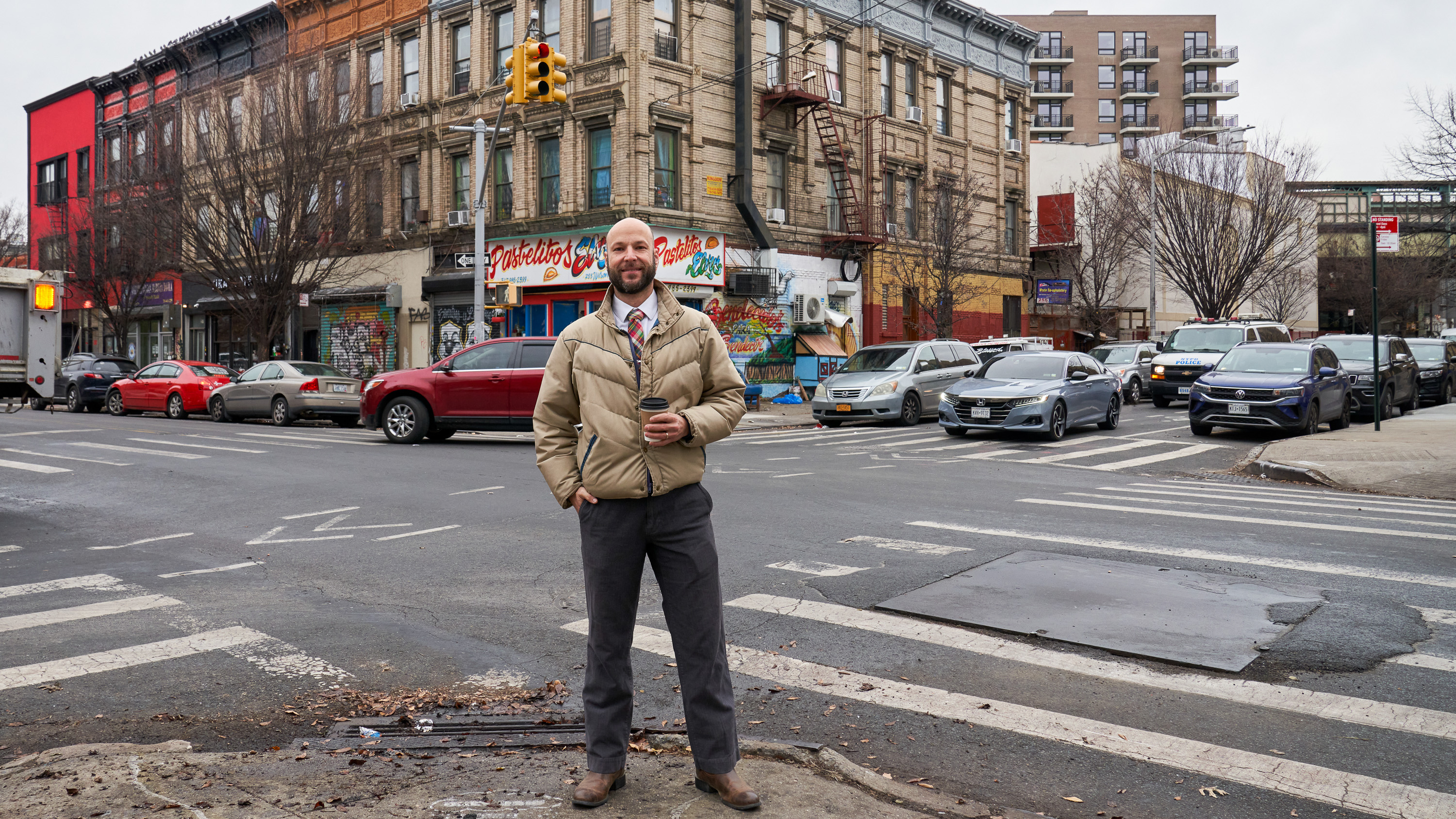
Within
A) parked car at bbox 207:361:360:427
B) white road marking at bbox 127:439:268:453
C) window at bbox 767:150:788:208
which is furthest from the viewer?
window at bbox 767:150:788:208

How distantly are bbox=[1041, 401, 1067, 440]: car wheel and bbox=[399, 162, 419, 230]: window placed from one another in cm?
2213

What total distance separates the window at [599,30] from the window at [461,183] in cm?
551

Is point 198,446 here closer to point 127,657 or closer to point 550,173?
point 127,657

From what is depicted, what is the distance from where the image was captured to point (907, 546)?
8.36 metres

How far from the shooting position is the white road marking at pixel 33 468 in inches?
558

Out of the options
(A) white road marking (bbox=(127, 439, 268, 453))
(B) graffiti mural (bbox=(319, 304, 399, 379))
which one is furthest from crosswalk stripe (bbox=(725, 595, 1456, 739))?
(B) graffiti mural (bbox=(319, 304, 399, 379))

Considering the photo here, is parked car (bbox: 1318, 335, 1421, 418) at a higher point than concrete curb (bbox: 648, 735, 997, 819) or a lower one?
higher

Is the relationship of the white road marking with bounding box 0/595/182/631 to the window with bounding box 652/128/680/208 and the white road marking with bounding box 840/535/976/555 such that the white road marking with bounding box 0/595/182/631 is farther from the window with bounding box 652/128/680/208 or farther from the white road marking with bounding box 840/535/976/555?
A: the window with bounding box 652/128/680/208

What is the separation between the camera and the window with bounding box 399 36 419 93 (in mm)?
32844

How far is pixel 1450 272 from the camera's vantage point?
20.4 metres

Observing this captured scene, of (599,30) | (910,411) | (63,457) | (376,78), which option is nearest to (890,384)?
(910,411)

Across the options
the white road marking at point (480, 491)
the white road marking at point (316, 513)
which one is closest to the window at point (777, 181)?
the white road marking at point (480, 491)

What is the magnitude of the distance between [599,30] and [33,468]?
61.1 feet

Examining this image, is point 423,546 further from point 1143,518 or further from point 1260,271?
point 1260,271
